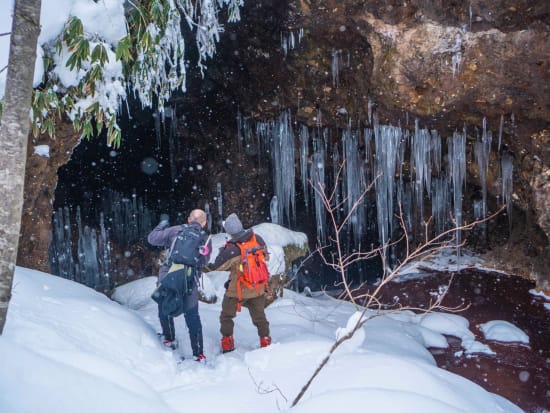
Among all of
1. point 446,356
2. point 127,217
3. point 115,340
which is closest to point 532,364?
point 446,356

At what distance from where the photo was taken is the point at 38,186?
666 cm

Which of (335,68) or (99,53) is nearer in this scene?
(99,53)

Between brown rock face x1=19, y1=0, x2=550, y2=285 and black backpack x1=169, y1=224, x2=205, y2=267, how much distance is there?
2994 mm

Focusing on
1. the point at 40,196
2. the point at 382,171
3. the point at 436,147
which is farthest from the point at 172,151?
the point at 436,147

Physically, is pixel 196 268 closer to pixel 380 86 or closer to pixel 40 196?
pixel 40 196

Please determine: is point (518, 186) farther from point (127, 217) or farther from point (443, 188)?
point (127, 217)

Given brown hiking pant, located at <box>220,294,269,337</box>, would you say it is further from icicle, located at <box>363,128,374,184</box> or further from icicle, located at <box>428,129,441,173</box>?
icicle, located at <box>363,128,374,184</box>

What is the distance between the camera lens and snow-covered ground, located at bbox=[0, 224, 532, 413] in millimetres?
3215

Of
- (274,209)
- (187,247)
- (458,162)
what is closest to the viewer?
(187,247)

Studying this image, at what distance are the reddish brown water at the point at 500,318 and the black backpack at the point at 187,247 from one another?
4522 mm

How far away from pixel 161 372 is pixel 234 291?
1.23 m

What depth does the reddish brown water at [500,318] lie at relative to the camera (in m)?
6.61

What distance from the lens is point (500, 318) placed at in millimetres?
9266

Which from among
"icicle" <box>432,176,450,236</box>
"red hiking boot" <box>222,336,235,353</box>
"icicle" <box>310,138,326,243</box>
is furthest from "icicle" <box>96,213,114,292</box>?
"icicle" <box>432,176,450,236</box>
